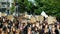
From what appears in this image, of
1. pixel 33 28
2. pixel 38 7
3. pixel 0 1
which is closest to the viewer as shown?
pixel 33 28

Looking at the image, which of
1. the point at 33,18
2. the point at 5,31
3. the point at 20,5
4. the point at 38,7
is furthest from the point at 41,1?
the point at 5,31

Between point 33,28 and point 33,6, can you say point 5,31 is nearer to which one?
point 33,28

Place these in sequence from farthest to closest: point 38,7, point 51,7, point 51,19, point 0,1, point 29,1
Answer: point 0,1 → point 29,1 → point 38,7 → point 51,7 → point 51,19

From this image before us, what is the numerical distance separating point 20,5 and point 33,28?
630 cm

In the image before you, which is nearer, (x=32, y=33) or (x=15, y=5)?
(x=32, y=33)

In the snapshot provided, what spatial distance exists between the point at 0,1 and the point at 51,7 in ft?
20.0

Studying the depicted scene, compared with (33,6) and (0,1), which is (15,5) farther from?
(0,1)

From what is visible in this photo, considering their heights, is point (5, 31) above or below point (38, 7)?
above

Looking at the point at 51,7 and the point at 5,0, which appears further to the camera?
the point at 5,0

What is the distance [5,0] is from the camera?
720 inches

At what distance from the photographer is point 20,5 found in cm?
1473

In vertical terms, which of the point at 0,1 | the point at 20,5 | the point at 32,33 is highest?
the point at 32,33

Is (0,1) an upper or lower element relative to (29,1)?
lower

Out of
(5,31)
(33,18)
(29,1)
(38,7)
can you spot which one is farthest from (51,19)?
(29,1)
